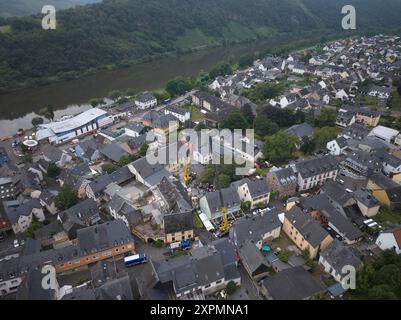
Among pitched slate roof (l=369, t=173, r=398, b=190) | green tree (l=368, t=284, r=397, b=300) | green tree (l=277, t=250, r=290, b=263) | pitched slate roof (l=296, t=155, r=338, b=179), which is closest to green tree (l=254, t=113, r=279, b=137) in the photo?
pitched slate roof (l=296, t=155, r=338, b=179)

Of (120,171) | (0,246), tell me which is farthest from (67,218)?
(120,171)

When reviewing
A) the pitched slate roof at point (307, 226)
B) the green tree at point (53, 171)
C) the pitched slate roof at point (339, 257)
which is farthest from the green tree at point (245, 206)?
the green tree at point (53, 171)

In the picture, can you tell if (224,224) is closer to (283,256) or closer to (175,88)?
(283,256)

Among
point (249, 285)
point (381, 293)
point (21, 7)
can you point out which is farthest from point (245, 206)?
point (21, 7)

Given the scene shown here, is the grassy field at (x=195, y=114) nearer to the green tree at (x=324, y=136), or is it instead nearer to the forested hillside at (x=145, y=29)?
the green tree at (x=324, y=136)

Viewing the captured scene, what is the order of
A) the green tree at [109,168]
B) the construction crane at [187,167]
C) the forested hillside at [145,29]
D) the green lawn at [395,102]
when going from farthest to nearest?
the forested hillside at [145,29]
the green lawn at [395,102]
the green tree at [109,168]
the construction crane at [187,167]

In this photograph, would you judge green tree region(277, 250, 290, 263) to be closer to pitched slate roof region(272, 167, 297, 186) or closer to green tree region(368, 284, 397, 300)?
green tree region(368, 284, 397, 300)
